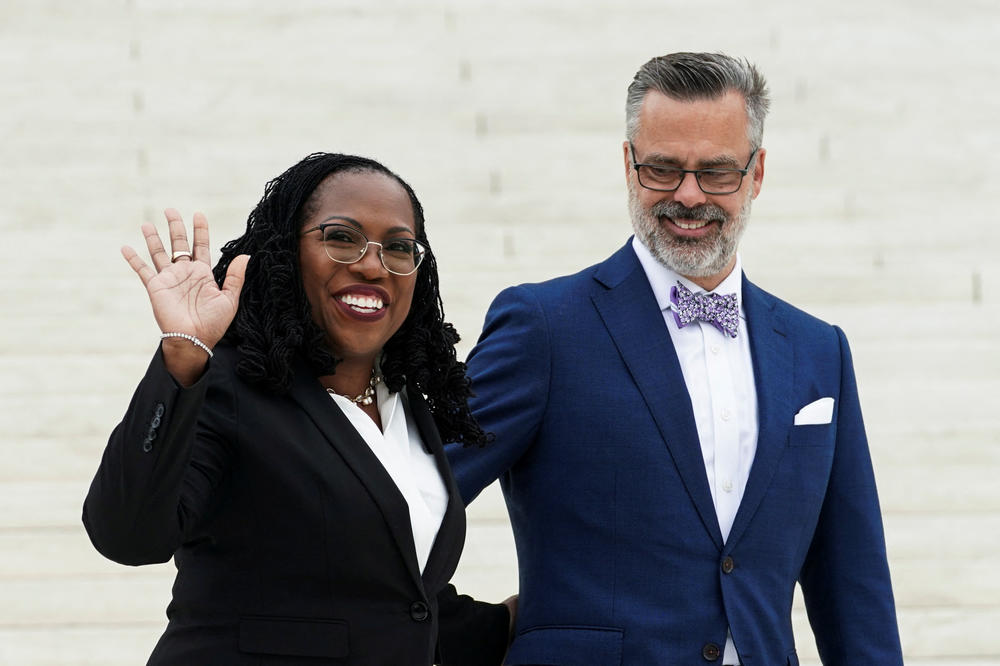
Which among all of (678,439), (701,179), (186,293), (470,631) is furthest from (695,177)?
(186,293)

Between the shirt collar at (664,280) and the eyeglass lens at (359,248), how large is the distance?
27.5 inches

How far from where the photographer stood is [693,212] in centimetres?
256

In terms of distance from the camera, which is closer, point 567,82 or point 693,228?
point 693,228

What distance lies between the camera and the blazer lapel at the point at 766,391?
2.50m

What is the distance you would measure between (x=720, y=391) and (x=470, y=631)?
582 mm

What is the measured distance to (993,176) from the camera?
20.8ft

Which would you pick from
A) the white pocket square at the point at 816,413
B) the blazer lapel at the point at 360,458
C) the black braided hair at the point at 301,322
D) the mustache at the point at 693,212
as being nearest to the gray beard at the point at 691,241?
the mustache at the point at 693,212

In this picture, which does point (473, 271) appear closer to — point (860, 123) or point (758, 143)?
point (860, 123)

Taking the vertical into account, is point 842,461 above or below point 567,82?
below

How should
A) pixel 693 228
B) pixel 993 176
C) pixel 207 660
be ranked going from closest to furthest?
pixel 207 660 < pixel 693 228 < pixel 993 176

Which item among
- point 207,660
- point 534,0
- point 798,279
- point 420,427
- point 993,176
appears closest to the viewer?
point 207,660

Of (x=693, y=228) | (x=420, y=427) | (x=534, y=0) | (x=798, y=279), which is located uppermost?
(x=534, y=0)

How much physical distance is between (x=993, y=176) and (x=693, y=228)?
163 inches

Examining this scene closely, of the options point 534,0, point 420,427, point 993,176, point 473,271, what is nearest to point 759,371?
point 420,427
